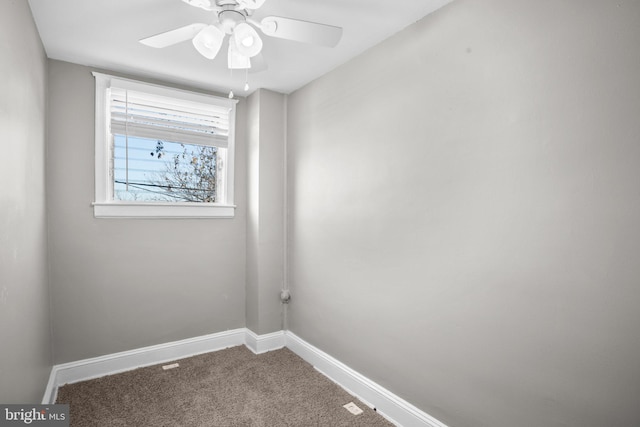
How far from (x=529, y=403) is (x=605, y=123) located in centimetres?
115

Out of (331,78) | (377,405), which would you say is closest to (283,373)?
(377,405)

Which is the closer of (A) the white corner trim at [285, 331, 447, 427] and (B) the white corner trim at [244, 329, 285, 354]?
(A) the white corner trim at [285, 331, 447, 427]

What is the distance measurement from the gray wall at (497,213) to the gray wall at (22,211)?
1.78 meters

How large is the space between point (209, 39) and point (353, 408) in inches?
88.1

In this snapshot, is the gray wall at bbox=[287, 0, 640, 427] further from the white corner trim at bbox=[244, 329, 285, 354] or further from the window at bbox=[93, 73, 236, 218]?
the window at bbox=[93, 73, 236, 218]

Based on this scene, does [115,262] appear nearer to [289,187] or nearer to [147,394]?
[147,394]

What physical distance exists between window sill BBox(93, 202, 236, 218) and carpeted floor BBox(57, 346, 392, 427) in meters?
1.22

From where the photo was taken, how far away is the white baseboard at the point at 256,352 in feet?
6.74

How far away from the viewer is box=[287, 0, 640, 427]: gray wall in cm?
123

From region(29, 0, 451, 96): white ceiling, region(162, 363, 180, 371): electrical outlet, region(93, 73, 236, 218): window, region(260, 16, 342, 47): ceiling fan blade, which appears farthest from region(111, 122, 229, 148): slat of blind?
region(162, 363, 180, 371): electrical outlet

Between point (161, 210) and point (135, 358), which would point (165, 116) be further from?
point (135, 358)
